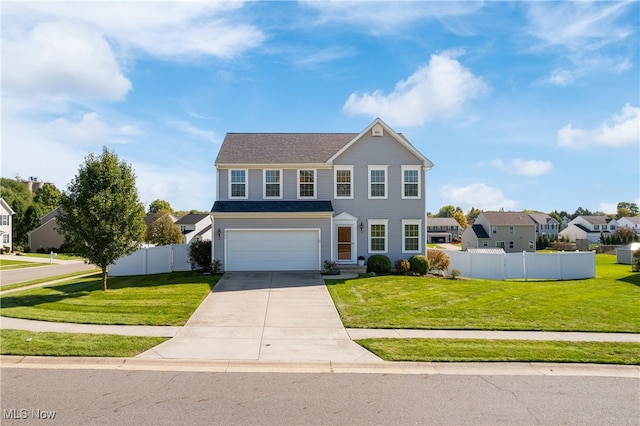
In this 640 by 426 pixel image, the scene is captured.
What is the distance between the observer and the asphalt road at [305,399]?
6.42 m

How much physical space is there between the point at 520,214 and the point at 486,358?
68.6 m

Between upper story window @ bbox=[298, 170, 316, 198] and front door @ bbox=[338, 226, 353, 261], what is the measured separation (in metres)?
2.79

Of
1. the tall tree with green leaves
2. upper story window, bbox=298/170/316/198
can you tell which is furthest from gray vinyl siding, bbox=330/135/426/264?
the tall tree with green leaves

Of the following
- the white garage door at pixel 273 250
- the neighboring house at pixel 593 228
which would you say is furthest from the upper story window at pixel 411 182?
the neighboring house at pixel 593 228

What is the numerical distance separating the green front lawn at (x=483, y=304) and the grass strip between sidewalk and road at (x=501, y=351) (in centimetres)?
154

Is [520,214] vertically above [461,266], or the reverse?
[520,214]

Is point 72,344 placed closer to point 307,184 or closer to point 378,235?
point 307,184

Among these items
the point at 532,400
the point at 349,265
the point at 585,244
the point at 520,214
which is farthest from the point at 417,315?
the point at 585,244

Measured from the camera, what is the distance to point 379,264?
22.2 metres

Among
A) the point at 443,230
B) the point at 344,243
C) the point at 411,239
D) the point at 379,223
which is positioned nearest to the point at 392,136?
the point at 379,223

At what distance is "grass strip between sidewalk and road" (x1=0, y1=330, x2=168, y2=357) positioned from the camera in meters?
9.34

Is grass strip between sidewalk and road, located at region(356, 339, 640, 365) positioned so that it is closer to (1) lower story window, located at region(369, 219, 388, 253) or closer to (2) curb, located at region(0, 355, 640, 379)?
(2) curb, located at region(0, 355, 640, 379)

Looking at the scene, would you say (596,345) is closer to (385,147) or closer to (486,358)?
(486,358)

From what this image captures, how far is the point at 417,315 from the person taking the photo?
44.1ft
